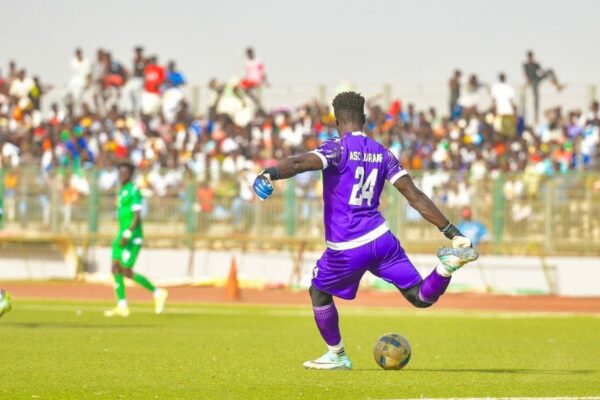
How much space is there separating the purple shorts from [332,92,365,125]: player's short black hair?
1077 mm

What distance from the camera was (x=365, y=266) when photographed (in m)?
11.8

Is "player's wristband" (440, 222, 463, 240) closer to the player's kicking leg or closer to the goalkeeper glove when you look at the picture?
the goalkeeper glove

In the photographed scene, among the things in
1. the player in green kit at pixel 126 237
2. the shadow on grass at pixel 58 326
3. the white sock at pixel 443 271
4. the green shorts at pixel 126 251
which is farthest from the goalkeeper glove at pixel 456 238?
the green shorts at pixel 126 251

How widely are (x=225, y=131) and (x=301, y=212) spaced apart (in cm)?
552

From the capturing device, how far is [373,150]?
1182 centimetres

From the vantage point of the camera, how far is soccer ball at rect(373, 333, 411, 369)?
12.1 meters

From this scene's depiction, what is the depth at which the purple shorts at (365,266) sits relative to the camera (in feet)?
38.5

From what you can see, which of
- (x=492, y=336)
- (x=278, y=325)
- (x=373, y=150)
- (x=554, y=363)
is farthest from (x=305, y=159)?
(x=278, y=325)

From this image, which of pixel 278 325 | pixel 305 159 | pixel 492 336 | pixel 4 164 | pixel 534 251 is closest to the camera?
pixel 305 159

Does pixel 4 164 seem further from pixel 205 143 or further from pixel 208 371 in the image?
pixel 208 371

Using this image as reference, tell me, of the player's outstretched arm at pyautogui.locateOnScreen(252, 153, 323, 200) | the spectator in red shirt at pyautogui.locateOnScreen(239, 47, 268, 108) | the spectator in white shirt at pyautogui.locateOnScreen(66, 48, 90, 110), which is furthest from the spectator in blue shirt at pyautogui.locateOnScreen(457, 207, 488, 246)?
the player's outstretched arm at pyautogui.locateOnScreen(252, 153, 323, 200)

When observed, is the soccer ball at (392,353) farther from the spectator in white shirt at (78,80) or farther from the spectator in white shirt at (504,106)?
the spectator in white shirt at (78,80)

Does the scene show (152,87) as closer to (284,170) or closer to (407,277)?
(407,277)

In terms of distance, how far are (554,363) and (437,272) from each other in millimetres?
2588
